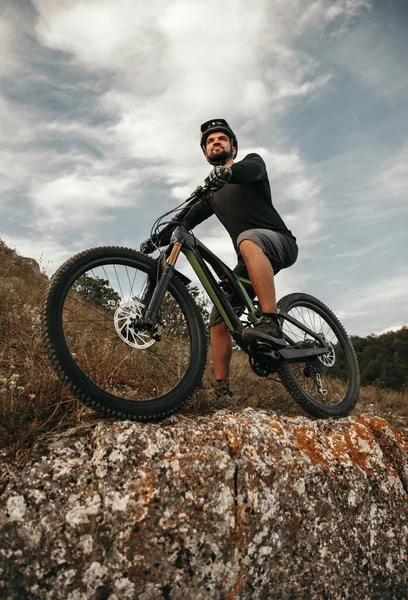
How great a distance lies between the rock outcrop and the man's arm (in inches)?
68.7

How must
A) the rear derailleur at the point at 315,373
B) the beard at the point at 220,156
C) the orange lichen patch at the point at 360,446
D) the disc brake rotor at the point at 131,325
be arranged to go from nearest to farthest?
the disc brake rotor at the point at 131,325 < the orange lichen patch at the point at 360,446 < the beard at the point at 220,156 < the rear derailleur at the point at 315,373

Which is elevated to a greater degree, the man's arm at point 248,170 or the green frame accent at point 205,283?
the man's arm at point 248,170

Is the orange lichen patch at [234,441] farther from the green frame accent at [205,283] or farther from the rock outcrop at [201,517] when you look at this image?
the green frame accent at [205,283]

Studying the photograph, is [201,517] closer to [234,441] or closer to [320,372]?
[234,441]

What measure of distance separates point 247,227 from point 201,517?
238cm

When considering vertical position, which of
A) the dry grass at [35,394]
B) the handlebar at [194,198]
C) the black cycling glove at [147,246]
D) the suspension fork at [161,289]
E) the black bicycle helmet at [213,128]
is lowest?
the dry grass at [35,394]

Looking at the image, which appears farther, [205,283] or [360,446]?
[205,283]

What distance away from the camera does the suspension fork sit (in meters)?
2.36

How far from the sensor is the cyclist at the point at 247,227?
10.1 ft

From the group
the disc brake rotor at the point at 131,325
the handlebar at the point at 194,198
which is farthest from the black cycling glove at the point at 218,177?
the disc brake rotor at the point at 131,325

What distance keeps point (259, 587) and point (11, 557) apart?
1153mm

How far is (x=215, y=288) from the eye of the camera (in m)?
2.99

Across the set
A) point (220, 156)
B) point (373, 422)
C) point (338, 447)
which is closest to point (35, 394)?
point (338, 447)

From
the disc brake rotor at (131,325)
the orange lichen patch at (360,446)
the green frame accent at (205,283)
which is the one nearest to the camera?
the disc brake rotor at (131,325)
